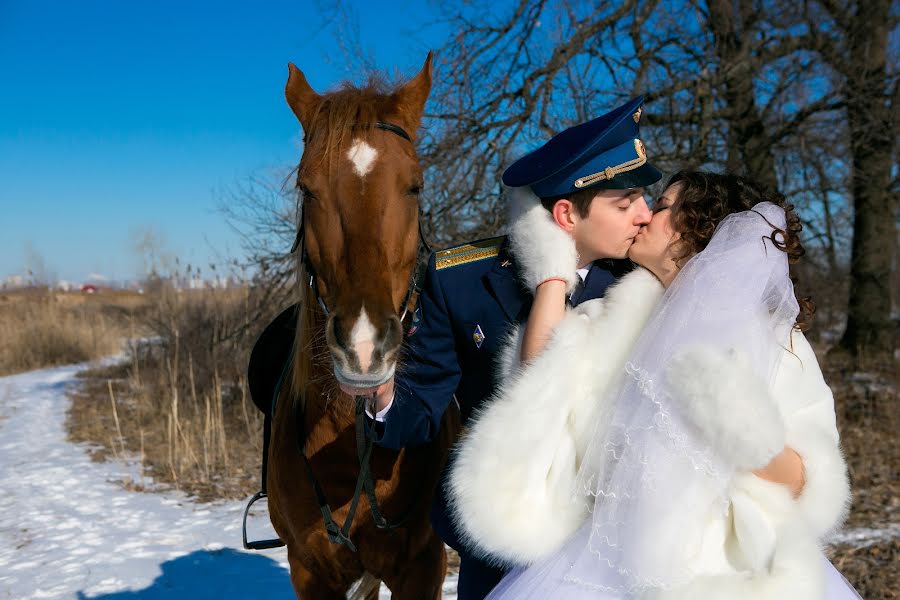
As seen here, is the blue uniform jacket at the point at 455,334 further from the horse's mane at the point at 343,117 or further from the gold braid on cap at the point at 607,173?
the horse's mane at the point at 343,117

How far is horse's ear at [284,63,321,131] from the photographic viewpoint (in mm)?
2119

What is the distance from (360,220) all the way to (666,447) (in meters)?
0.96

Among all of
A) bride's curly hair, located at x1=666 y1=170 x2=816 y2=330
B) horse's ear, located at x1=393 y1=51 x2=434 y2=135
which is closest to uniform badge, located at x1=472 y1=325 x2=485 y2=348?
bride's curly hair, located at x1=666 y1=170 x2=816 y2=330

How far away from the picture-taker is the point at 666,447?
1355 millimetres

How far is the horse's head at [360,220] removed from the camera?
1.52 meters

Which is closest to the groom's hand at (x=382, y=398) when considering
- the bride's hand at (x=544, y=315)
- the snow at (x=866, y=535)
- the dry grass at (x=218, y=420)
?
the bride's hand at (x=544, y=315)

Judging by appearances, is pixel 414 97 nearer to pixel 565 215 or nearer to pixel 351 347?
pixel 565 215

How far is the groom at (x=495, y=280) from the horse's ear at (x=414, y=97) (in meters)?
0.46

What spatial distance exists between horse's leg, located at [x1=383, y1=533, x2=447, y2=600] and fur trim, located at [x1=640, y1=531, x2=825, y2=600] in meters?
1.15

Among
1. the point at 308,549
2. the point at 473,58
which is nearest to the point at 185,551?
the point at 308,549

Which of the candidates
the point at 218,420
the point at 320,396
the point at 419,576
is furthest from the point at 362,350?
the point at 218,420

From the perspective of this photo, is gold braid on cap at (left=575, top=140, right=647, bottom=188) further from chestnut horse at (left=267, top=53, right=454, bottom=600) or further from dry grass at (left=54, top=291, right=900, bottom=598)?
dry grass at (left=54, top=291, right=900, bottom=598)

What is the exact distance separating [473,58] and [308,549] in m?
5.91

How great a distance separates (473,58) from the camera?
6.98 m
